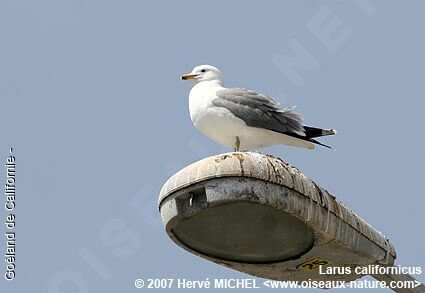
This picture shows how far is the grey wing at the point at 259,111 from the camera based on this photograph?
24.4 ft

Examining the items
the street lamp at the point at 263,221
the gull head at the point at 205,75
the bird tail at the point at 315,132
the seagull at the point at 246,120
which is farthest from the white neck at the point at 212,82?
the street lamp at the point at 263,221

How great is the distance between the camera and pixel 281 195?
4.29m

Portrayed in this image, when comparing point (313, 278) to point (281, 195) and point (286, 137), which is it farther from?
point (286, 137)

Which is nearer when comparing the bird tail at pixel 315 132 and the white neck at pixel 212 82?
the bird tail at pixel 315 132

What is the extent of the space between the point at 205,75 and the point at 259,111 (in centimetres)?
101

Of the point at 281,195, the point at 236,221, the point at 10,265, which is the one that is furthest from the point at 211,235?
the point at 10,265

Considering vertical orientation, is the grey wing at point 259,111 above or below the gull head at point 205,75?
below

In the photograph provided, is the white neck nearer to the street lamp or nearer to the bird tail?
the bird tail

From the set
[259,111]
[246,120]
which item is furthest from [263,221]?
[259,111]

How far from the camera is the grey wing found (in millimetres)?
7449

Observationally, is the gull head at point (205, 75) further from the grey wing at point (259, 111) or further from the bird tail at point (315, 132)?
the bird tail at point (315, 132)

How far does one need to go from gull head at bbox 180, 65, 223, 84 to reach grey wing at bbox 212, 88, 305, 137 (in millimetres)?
635

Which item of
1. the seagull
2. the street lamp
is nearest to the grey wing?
the seagull

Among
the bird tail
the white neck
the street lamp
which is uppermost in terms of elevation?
the white neck
